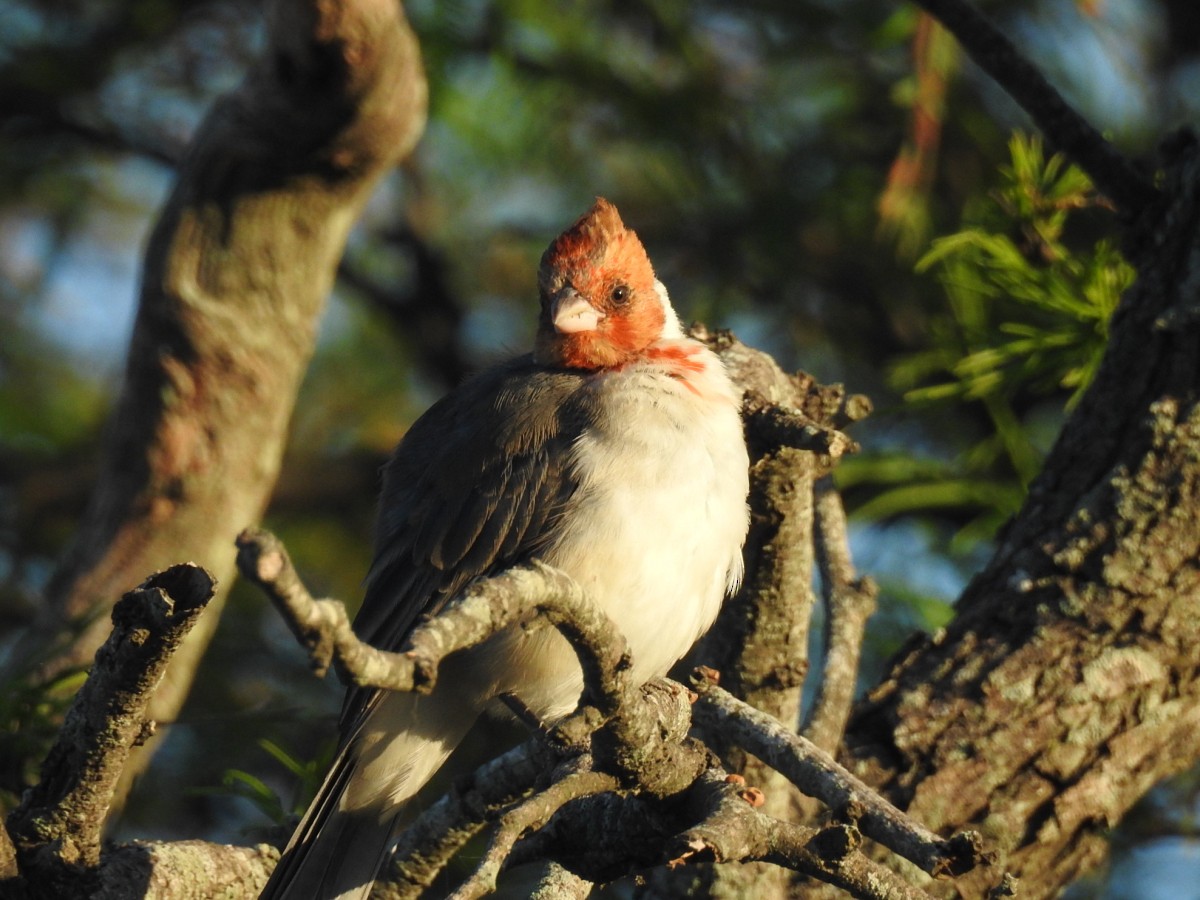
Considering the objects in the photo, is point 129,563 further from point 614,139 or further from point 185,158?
A: point 614,139

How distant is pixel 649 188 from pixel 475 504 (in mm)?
3771

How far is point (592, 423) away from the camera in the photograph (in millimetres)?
3633

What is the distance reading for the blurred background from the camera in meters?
5.68

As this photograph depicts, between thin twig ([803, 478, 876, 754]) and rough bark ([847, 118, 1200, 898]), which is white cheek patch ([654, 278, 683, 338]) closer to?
thin twig ([803, 478, 876, 754])

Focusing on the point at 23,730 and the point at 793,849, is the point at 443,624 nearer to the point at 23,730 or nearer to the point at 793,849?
the point at 793,849

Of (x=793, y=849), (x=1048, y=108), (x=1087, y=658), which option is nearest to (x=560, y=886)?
(x=793, y=849)

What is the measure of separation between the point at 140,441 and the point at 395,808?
69.3 inches

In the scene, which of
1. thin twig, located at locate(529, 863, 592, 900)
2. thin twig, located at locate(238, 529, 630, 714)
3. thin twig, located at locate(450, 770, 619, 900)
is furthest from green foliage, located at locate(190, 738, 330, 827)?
thin twig, located at locate(238, 529, 630, 714)

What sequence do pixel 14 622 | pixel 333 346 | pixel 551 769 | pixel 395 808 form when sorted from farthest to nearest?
pixel 333 346 < pixel 14 622 < pixel 395 808 < pixel 551 769

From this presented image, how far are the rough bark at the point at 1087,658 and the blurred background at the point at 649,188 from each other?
1.35m

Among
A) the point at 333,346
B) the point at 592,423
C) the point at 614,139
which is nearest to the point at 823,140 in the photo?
the point at 614,139

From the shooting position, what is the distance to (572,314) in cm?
396

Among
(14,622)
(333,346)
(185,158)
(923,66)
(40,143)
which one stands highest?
(923,66)

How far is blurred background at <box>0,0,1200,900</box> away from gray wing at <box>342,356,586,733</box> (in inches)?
61.4
